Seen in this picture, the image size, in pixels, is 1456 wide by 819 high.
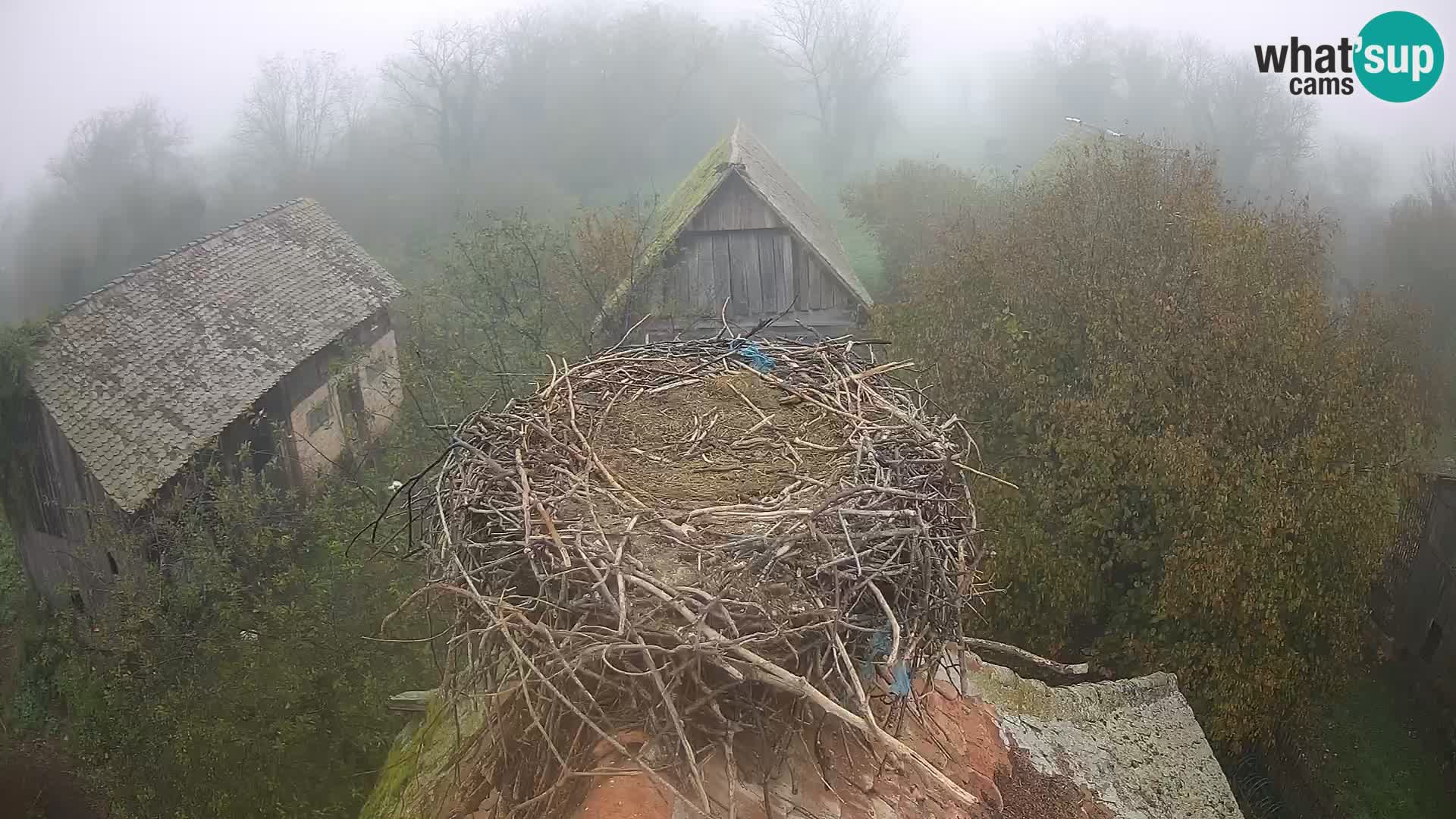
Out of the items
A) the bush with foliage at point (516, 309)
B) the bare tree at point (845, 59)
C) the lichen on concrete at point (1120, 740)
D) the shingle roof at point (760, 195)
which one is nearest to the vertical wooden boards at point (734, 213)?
the shingle roof at point (760, 195)

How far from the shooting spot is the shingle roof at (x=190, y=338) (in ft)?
36.8

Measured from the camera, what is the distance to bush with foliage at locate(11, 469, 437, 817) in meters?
7.83

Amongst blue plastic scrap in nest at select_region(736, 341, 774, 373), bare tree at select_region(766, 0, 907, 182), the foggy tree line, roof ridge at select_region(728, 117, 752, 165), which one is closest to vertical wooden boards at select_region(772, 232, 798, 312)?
roof ridge at select_region(728, 117, 752, 165)

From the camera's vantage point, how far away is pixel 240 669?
8.40 meters

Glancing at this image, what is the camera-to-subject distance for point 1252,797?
1000cm

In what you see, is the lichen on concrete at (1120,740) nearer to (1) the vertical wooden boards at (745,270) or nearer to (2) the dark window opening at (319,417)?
(1) the vertical wooden boards at (745,270)

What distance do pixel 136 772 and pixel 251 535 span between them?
2680mm

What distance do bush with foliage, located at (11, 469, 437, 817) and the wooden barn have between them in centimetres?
459

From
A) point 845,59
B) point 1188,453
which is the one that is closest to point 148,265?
point 1188,453

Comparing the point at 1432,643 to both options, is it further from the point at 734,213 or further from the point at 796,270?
the point at 734,213

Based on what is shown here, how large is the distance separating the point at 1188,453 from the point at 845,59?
33.0 meters

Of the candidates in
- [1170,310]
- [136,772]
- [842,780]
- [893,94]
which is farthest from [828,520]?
[893,94]

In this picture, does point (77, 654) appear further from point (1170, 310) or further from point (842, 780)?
point (1170, 310)

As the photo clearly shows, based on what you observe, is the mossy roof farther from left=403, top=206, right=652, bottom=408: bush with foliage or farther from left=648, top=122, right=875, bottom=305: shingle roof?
left=403, top=206, right=652, bottom=408: bush with foliage
